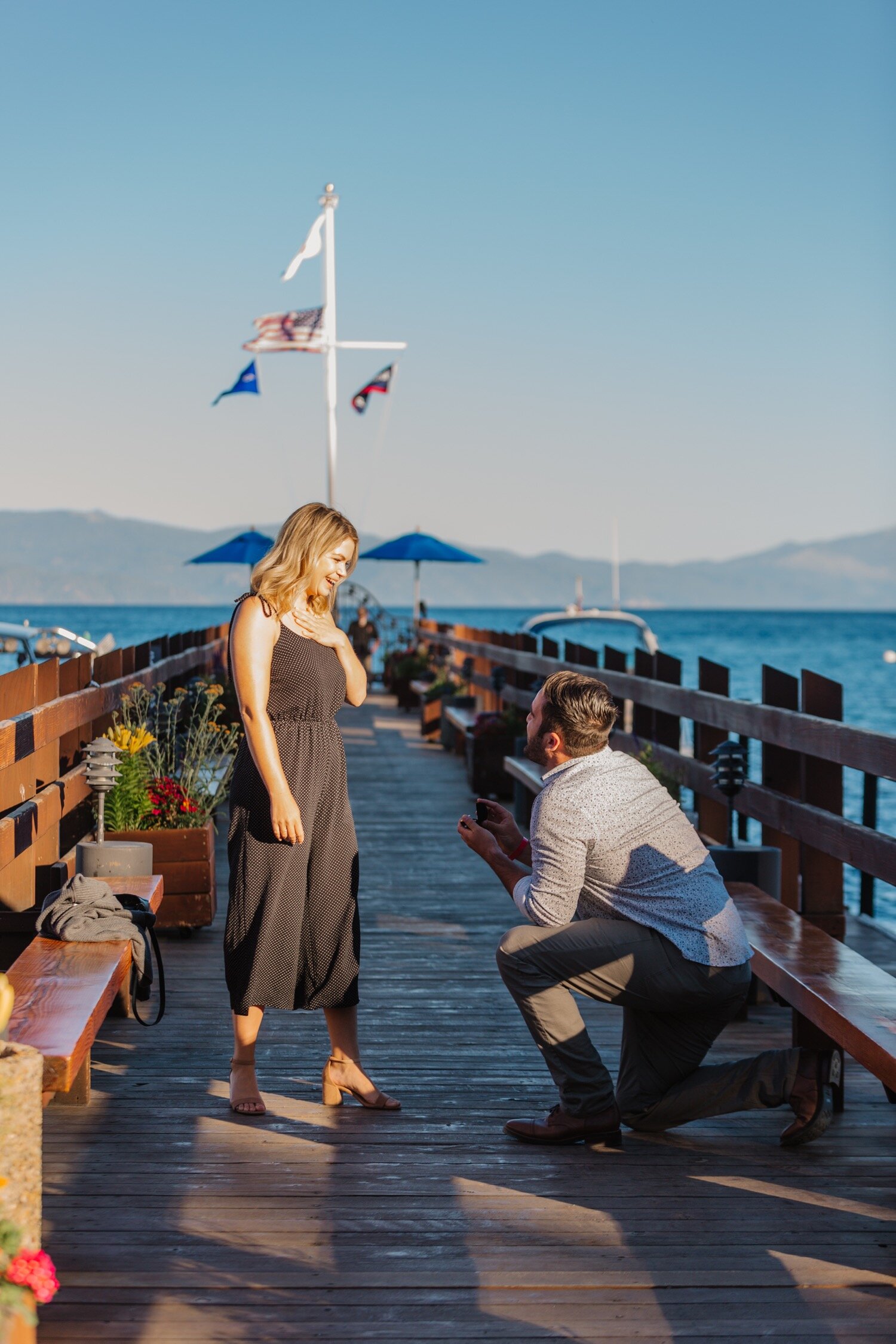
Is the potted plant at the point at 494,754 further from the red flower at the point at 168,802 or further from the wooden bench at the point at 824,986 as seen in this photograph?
the wooden bench at the point at 824,986

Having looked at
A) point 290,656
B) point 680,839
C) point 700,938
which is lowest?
point 700,938

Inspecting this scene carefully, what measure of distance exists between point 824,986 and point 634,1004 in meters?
0.47

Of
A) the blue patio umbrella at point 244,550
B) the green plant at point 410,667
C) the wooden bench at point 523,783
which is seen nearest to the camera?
the wooden bench at point 523,783

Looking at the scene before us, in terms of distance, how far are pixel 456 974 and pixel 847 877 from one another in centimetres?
768

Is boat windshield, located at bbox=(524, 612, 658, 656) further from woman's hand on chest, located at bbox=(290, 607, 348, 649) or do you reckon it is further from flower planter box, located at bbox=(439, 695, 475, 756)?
woman's hand on chest, located at bbox=(290, 607, 348, 649)

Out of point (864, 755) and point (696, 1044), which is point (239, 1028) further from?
point (864, 755)

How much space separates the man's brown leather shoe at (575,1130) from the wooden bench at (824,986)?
56 centimetres

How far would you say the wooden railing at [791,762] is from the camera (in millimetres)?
4219

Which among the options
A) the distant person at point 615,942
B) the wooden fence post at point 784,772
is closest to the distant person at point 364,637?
the wooden fence post at point 784,772

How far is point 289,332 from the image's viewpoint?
20578 mm

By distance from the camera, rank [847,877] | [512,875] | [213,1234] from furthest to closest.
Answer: [847,877] → [512,875] → [213,1234]

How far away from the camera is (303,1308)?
262cm

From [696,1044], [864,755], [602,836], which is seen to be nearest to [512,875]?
[602,836]

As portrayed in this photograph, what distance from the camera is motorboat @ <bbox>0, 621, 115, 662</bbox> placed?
13508mm
